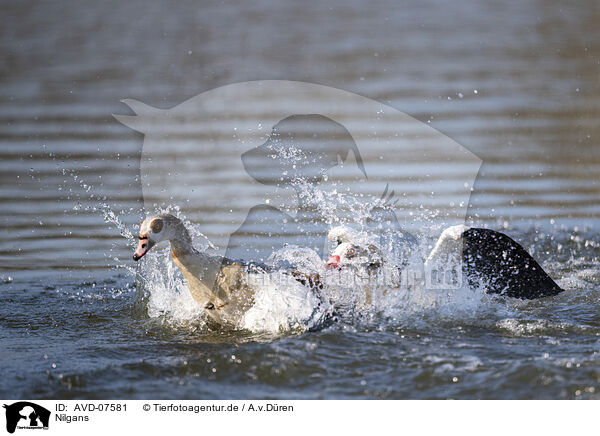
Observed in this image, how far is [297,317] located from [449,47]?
6.74m

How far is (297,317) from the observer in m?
3.86

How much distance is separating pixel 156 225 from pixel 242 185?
3802 mm

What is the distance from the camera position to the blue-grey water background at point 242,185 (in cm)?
320

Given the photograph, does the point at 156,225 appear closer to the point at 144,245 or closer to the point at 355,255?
the point at 144,245

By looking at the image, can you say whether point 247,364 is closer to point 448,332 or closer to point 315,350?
point 315,350
